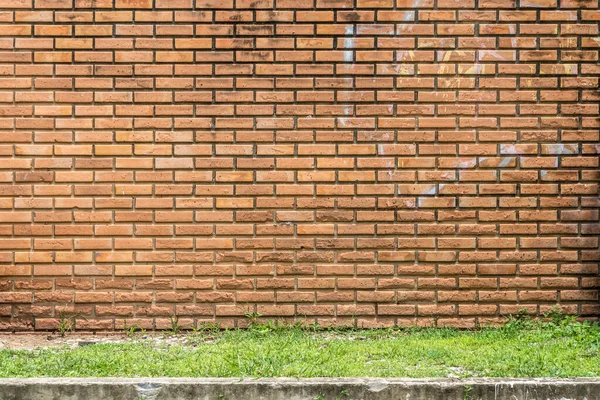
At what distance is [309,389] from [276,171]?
75.3 inches

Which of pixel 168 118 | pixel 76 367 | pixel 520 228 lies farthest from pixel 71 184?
pixel 520 228

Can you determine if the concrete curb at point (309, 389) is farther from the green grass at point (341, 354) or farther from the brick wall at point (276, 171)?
the brick wall at point (276, 171)

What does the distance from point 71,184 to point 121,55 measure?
106 cm

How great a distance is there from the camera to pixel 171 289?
5.01 meters

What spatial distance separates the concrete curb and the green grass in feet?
0.46

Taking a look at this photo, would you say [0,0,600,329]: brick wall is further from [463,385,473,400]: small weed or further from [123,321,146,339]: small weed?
[463,385,473,400]: small weed

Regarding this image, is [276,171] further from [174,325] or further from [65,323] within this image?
[65,323]

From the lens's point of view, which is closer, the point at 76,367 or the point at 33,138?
the point at 76,367

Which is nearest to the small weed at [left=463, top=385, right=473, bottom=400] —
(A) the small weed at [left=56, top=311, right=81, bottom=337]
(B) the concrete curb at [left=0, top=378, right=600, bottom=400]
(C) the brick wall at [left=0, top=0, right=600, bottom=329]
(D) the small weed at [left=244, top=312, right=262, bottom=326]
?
(B) the concrete curb at [left=0, top=378, right=600, bottom=400]

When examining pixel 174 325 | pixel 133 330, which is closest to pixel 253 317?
pixel 174 325

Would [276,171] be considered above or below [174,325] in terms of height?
above

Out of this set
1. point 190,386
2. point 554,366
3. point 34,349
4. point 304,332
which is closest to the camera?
point 190,386

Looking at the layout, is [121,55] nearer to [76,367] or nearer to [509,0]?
[76,367]

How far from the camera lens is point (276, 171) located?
5016mm
